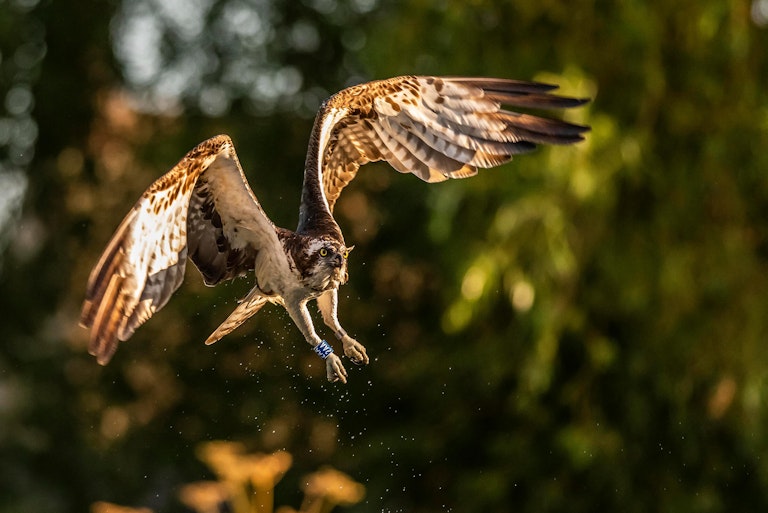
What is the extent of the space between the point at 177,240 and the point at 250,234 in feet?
0.67

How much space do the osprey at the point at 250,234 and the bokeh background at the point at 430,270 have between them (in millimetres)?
3573

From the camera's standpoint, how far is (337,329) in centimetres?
320

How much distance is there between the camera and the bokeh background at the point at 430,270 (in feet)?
25.4

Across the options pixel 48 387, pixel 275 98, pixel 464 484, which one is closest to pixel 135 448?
pixel 48 387

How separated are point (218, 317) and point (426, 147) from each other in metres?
6.25

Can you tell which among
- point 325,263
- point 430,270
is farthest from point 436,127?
point 430,270

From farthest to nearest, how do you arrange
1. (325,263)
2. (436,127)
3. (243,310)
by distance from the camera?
(436,127) → (243,310) → (325,263)

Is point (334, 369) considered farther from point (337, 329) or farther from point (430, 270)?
point (430, 270)

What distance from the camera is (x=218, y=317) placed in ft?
32.8

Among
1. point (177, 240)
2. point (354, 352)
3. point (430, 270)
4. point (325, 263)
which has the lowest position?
point (430, 270)

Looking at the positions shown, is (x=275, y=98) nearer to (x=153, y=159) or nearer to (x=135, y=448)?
(x=153, y=159)

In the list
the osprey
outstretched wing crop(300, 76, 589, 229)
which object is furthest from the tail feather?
outstretched wing crop(300, 76, 589, 229)

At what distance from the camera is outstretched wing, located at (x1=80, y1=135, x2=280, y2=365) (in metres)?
3.18

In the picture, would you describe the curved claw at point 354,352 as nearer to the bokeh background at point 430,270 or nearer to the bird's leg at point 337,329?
the bird's leg at point 337,329
